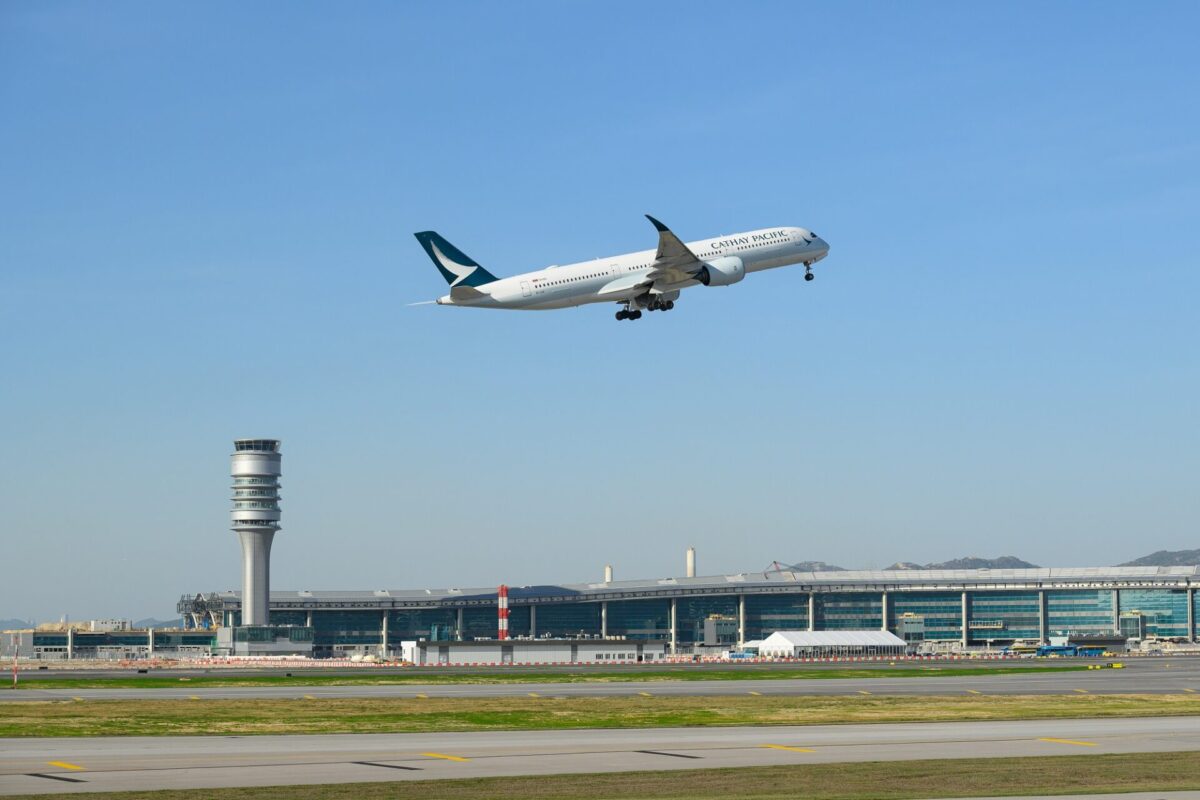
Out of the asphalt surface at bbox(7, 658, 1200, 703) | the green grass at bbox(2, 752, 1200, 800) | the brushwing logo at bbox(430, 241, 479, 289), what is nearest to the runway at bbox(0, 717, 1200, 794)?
the green grass at bbox(2, 752, 1200, 800)

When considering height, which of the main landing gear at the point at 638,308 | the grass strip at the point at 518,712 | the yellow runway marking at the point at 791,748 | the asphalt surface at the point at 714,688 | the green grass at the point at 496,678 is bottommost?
the green grass at the point at 496,678

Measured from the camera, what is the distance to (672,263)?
9119 cm

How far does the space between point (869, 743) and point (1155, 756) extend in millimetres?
8246

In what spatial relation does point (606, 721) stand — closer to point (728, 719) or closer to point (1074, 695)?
point (728, 719)

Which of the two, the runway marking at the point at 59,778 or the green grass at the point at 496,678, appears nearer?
the runway marking at the point at 59,778

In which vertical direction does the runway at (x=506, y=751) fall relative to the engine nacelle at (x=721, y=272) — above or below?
below

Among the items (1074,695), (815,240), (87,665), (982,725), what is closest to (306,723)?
(982,725)

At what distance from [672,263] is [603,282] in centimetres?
442

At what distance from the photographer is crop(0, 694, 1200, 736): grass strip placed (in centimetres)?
5169

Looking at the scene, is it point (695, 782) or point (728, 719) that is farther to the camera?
point (728, 719)

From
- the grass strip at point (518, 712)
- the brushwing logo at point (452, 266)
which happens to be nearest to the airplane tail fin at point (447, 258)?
the brushwing logo at point (452, 266)

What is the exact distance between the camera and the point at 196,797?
31.5 m

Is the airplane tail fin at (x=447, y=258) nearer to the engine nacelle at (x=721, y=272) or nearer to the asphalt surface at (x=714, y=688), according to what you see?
the engine nacelle at (x=721, y=272)

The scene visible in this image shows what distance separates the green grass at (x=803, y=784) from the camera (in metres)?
32.3
